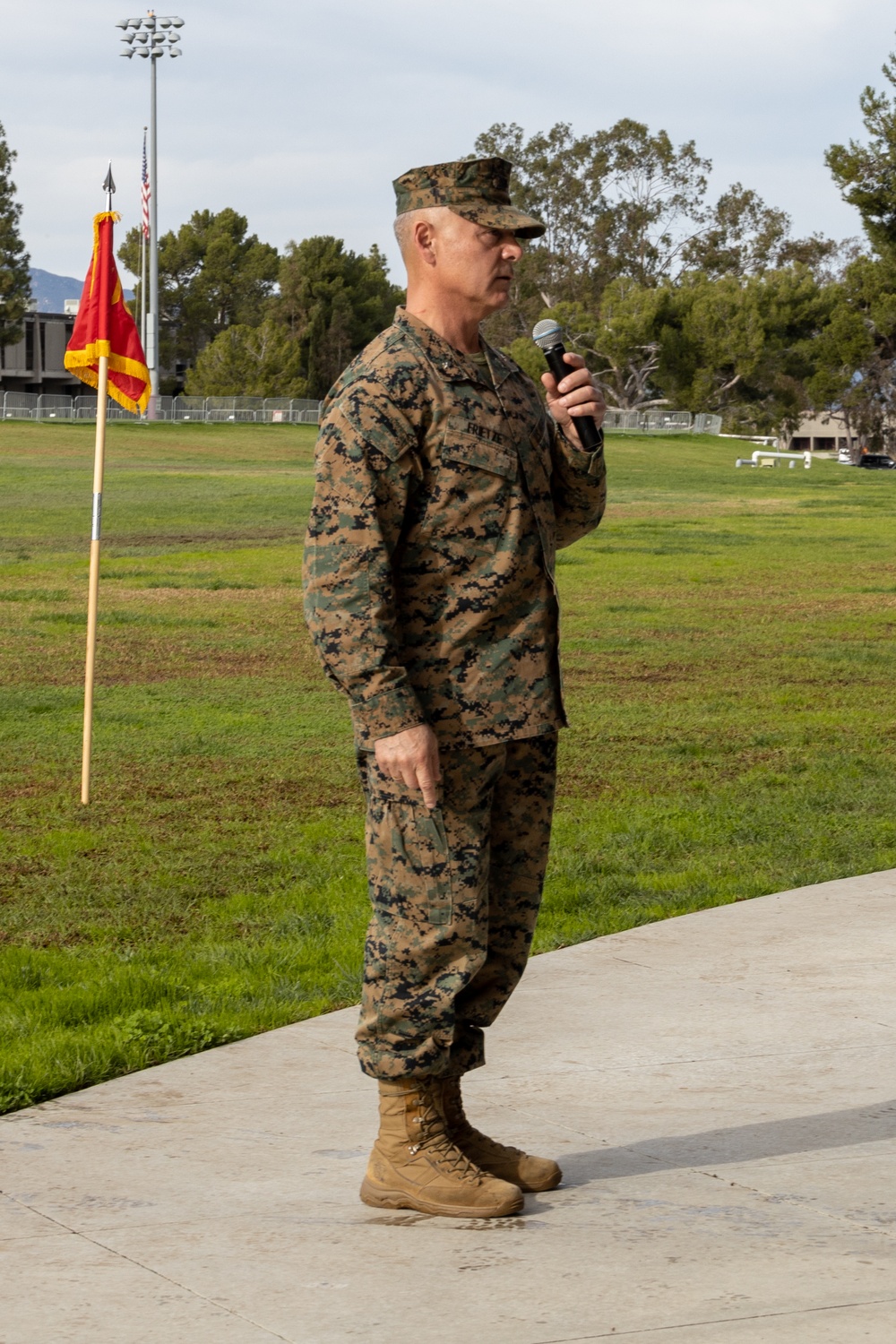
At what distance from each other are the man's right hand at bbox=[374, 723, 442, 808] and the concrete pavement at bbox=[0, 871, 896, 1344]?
34.7 inches

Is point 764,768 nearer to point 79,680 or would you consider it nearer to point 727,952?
point 727,952

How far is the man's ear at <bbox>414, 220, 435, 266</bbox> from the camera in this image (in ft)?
11.7

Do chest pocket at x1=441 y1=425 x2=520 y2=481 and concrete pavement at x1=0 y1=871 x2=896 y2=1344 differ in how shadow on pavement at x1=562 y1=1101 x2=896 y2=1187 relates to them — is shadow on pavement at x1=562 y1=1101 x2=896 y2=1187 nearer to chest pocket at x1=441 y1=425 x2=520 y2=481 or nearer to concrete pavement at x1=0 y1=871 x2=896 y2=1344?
concrete pavement at x1=0 y1=871 x2=896 y2=1344

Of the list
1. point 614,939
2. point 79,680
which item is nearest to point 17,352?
point 79,680

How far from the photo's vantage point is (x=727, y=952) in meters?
5.74

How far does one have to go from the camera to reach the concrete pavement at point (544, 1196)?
119 inches

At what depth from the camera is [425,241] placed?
Answer: 11.8ft

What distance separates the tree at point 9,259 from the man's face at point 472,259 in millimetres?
74204

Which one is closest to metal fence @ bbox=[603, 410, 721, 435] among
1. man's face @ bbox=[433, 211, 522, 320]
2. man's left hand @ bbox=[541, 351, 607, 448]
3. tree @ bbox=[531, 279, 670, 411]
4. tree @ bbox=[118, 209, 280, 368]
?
tree @ bbox=[531, 279, 670, 411]

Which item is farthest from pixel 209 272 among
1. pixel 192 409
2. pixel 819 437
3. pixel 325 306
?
pixel 819 437

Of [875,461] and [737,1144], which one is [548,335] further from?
[875,461]

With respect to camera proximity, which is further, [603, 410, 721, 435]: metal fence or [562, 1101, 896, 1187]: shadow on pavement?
[603, 410, 721, 435]: metal fence

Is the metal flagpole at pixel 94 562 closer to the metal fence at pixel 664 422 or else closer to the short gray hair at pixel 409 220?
the short gray hair at pixel 409 220

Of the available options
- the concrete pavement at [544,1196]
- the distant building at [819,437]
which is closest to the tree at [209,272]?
the distant building at [819,437]
